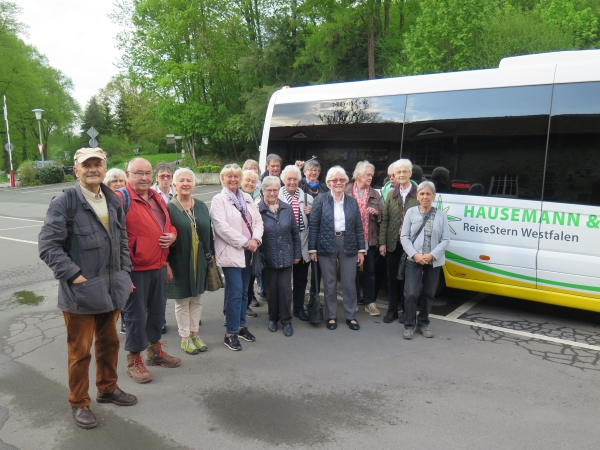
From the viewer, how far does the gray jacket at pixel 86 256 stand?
10.8 ft

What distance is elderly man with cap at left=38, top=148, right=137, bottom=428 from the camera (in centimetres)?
330

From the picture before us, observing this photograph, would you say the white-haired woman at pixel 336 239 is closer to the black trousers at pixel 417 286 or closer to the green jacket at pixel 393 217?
the green jacket at pixel 393 217

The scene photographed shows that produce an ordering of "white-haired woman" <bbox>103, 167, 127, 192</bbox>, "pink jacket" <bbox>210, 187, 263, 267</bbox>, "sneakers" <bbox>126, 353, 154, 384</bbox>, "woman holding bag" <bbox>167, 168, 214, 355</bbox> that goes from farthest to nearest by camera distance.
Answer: "white-haired woman" <bbox>103, 167, 127, 192</bbox> < "pink jacket" <bbox>210, 187, 263, 267</bbox> < "woman holding bag" <bbox>167, 168, 214, 355</bbox> < "sneakers" <bbox>126, 353, 154, 384</bbox>

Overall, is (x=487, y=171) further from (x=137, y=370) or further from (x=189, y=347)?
(x=137, y=370)

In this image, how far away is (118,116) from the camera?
70.2 meters

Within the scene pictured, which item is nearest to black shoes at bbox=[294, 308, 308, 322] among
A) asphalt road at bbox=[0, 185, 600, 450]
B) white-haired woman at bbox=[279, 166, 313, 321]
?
white-haired woman at bbox=[279, 166, 313, 321]

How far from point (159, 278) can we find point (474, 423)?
280cm

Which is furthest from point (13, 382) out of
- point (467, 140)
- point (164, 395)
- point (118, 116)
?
point (118, 116)

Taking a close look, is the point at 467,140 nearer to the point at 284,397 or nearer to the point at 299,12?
the point at 284,397

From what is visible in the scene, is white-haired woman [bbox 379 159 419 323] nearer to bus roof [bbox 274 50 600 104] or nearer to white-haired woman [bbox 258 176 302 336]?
white-haired woman [bbox 258 176 302 336]

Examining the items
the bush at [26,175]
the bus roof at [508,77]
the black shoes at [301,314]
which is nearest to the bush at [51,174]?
the bush at [26,175]

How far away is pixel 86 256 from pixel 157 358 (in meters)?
1.57

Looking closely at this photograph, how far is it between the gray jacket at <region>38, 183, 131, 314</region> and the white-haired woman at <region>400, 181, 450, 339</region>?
9.83ft

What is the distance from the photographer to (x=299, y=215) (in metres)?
5.86
